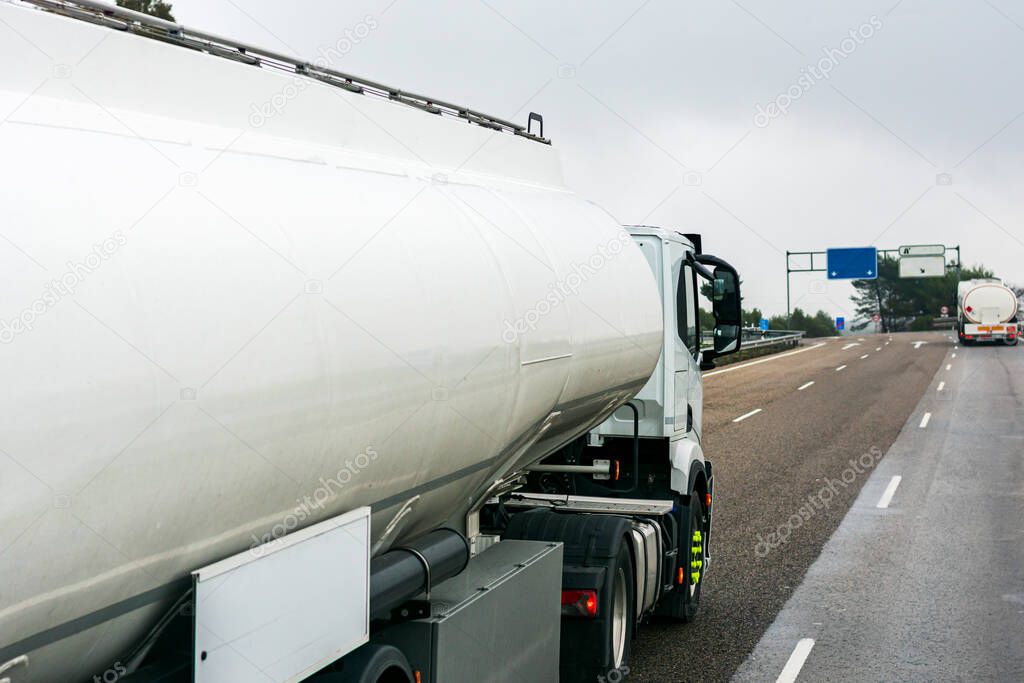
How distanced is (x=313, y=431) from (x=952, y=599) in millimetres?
7629

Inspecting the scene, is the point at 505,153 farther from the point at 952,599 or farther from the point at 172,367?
the point at 952,599

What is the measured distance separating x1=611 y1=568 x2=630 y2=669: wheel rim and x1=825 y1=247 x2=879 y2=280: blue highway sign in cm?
5903

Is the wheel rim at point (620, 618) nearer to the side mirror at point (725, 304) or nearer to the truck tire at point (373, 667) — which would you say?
the side mirror at point (725, 304)

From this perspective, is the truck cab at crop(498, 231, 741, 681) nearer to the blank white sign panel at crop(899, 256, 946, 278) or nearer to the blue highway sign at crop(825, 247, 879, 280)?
the blue highway sign at crop(825, 247, 879, 280)

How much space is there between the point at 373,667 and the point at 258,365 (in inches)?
50.4

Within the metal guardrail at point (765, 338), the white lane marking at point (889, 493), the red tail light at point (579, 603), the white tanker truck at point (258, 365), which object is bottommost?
the white lane marking at point (889, 493)

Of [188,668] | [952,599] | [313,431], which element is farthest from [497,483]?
[952,599]

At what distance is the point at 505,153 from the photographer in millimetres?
6137

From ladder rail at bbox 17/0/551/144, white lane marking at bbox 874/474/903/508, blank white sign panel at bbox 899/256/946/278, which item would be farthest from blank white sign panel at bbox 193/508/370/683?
blank white sign panel at bbox 899/256/946/278

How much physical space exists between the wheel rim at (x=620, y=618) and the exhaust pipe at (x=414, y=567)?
7.21 ft

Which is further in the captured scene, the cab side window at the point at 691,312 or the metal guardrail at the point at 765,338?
the metal guardrail at the point at 765,338

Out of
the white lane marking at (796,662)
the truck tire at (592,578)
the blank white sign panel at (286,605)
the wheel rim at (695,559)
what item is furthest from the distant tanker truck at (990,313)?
the blank white sign panel at (286,605)

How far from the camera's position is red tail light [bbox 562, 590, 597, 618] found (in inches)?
251

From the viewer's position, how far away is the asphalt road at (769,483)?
8211mm
